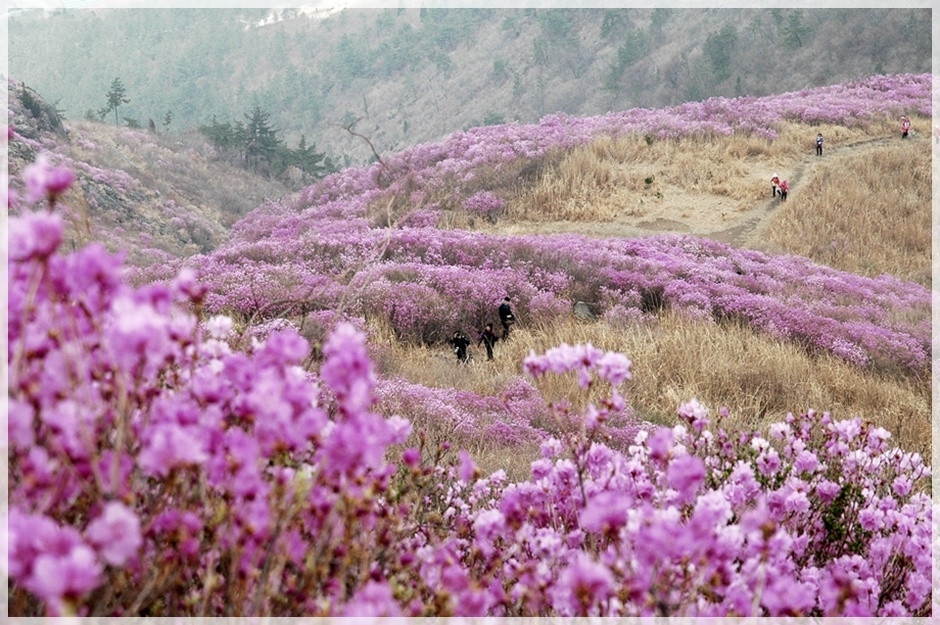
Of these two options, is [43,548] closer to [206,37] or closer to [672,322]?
[672,322]

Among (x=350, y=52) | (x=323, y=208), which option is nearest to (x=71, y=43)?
(x=350, y=52)

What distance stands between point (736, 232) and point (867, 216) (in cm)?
332

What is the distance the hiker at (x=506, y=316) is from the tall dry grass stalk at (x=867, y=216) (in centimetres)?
964

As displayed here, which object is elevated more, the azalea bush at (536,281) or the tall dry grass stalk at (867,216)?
the tall dry grass stalk at (867,216)

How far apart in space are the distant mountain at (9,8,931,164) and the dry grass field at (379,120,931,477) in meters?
22.6

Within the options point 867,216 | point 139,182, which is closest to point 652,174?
point 867,216

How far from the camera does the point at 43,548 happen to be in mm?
850

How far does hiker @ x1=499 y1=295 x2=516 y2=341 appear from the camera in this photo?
8469mm

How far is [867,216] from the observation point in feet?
Result: 55.1

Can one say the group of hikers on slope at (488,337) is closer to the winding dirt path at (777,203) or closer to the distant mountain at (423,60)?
Result: the winding dirt path at (777,203)

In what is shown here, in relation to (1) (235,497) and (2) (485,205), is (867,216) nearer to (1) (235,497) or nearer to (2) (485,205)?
(2) (485,205)

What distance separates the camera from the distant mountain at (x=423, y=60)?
53719mm

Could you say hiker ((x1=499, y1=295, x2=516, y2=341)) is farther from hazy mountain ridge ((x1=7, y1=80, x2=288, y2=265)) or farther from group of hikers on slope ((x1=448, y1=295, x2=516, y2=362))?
hazy mountain ridge ((x1=7, y1=80, x2=288, y2=265))

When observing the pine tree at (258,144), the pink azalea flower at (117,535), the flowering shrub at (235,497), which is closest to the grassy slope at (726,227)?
the flowering shrub at (235,497)
